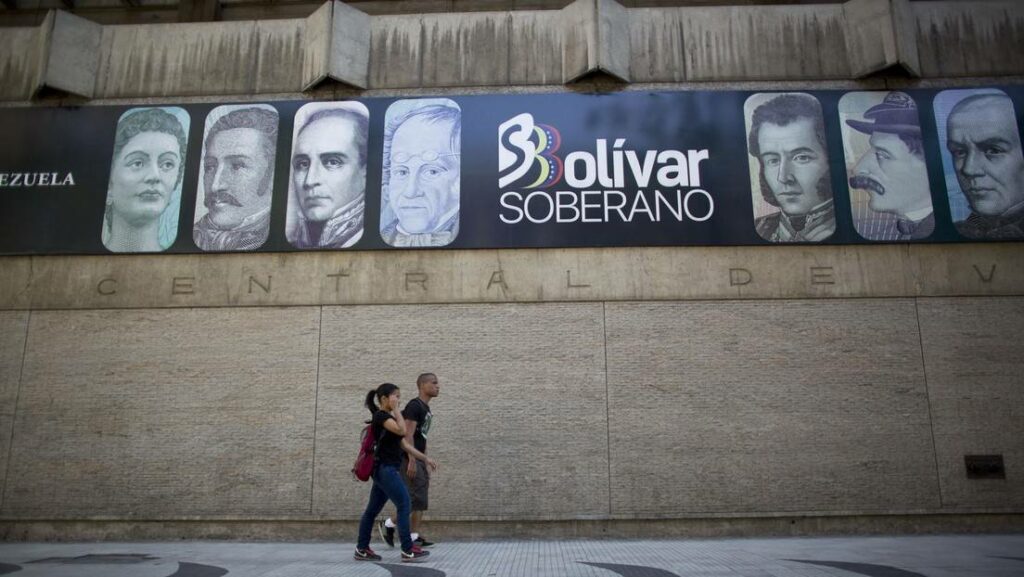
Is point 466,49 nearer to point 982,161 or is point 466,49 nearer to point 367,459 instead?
point 367,459

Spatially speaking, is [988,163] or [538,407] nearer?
[538,407]

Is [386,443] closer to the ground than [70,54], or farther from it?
closer to the ground

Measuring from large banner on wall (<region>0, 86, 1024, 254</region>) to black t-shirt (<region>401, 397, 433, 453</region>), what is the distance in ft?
15.3

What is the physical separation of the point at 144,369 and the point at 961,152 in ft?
45.6

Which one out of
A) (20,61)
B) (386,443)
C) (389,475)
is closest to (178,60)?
(20,61)

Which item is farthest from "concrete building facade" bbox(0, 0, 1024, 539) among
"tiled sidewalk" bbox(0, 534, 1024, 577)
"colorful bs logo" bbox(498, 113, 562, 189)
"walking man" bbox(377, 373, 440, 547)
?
"walking man" bbox(377, 373, 440, 547)

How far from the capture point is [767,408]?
11.4 meters

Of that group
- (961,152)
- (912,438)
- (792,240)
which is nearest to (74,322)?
(792,240)

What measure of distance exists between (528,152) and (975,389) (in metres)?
7.94

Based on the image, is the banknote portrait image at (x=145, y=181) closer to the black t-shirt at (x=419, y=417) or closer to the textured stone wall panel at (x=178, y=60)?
the textured stone wall panel at (x=178, y=60)

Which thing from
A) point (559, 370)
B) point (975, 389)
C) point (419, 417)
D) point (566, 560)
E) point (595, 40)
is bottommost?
point (566, 560)

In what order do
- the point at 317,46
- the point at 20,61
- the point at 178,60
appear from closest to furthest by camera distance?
the point at 317,46
the point at 178,60
the point at 20,61

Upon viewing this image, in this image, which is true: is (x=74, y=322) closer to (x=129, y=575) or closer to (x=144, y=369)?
(x=144, y=369)

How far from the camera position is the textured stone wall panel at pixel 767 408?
1102 cm
